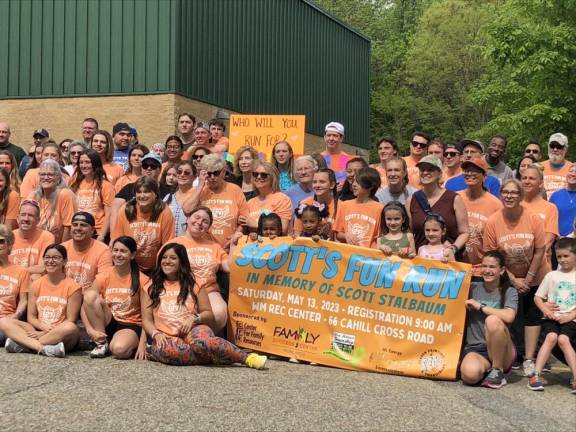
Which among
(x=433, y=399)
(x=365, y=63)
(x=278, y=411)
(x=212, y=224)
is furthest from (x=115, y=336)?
(x=365, y=63)

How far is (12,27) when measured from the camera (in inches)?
813

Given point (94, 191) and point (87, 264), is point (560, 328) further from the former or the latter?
point (94, 191)

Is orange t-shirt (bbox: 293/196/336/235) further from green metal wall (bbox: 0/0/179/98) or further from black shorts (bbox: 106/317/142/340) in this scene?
green metal wall (bbox: 0/0/179/98)

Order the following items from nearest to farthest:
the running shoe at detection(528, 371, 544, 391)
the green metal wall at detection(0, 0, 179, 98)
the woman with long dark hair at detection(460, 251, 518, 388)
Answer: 1. the running shoe at detection(528, 371, 544, 391)
2. the woman with long dark hair at detection(460, 251, 518, 388)
3. the green metal wall at detection(0, 0, 179, 98)

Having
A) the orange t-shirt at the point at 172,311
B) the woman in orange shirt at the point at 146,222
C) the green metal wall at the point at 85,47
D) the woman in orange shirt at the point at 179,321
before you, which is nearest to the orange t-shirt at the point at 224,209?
the woman in orange shirt at the point at 146,222

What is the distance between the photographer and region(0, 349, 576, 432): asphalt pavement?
5207 millimetres

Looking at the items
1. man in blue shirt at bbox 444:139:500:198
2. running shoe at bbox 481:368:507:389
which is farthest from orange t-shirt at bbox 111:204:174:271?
running shoe at bbox 481:368:507:389

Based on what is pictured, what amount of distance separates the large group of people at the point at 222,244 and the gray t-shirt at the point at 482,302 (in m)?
0.01

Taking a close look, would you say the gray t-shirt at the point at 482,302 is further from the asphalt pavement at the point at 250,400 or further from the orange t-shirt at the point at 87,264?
the orange t-shirt at the point at 87,264

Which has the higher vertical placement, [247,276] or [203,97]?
[203,97]

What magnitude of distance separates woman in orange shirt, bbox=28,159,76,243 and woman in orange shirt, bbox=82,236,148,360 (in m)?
1.25

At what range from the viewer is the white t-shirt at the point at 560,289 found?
22.1ft

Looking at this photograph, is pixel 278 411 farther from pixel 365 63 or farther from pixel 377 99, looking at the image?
pixel 377 99

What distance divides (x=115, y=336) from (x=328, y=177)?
2.73 meters
